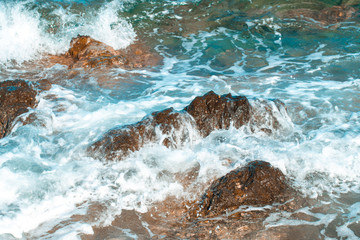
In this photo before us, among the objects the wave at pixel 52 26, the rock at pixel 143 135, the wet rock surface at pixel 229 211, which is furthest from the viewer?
the wave at pixel 52 26

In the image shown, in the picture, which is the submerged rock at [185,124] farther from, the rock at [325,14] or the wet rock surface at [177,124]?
the rock at [325,14]

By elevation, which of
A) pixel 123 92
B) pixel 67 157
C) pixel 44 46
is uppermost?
pixel 44 46

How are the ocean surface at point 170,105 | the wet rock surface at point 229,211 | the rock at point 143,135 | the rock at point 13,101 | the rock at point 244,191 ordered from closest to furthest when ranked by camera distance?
the wet rock surface at point 229,211 < the rock at point 244,191 < the ocean surface at point 170,105 < the rock at point 143,135 < the rock at point 13,101

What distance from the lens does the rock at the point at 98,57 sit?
6.80 m

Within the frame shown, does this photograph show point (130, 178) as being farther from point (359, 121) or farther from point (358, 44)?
point (358, 44)

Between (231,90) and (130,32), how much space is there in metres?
4.97

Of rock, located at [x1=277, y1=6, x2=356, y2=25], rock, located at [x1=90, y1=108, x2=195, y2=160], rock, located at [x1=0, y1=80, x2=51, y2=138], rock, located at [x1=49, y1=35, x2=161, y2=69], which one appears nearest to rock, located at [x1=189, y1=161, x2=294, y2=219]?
rock, located at [x1=90, y1=108, x2=195, y2=160]

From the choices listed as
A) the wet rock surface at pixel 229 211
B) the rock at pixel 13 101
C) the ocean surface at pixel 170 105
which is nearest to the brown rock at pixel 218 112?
the ocean surface at pixel 170 105

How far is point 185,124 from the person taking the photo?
147 inches

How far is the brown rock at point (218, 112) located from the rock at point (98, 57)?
3.40m

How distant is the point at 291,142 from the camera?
380 centimetres

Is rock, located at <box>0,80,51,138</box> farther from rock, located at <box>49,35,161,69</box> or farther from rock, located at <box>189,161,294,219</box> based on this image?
rock, located at <box>189,161,294,219</box>

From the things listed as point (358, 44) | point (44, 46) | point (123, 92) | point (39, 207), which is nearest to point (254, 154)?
point (39, 207)

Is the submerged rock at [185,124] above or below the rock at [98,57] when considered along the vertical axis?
below
